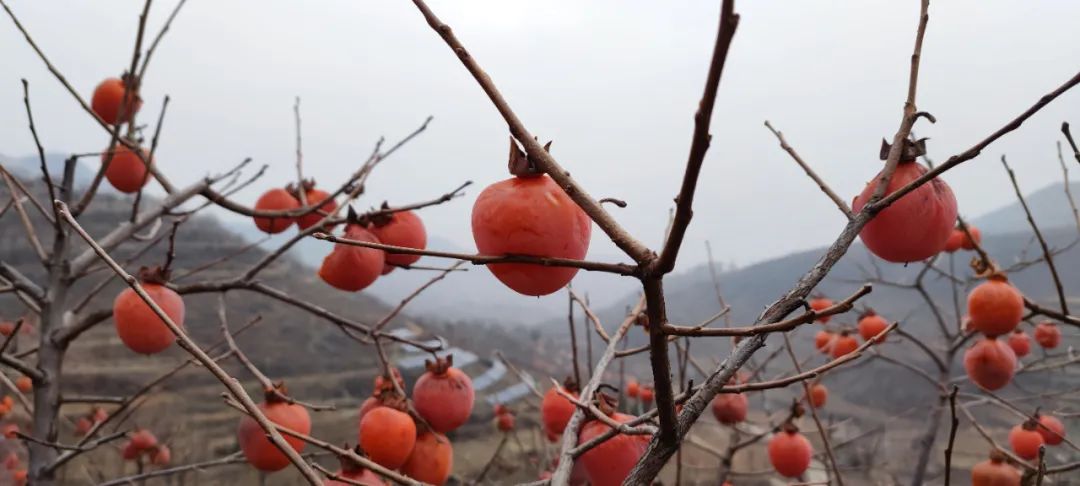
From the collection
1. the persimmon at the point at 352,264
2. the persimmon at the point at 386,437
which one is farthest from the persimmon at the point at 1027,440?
the persimmon at the point at 352,264

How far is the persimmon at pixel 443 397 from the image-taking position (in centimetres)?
169

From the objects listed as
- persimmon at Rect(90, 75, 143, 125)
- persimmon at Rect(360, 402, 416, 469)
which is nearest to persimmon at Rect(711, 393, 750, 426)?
persimmon at Rect(360, 402, 416, 469)

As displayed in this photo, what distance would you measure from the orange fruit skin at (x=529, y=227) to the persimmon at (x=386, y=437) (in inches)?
36.0

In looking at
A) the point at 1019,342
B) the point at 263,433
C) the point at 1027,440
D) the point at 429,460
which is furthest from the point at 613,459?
the point at 1019,342

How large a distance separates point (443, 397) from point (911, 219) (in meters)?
1.25

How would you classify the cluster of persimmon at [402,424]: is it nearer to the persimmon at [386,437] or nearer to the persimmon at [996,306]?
the persimmon at [386,437]

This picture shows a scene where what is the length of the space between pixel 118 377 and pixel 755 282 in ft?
52.4

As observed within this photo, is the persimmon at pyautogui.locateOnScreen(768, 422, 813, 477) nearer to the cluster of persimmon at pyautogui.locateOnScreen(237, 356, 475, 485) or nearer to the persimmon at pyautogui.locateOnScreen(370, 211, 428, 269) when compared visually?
the cluster of persimmon at pyautogui.locateOnScreen(237, 356, 475, 485)

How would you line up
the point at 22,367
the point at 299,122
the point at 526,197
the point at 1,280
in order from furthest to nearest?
the point at 299,122
the point at 1,280
the point at 22,367
the point at 526,197

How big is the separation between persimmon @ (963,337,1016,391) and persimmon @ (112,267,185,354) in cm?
299

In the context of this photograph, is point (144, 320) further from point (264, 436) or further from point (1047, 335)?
point (1047, 335)

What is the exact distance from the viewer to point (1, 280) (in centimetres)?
198

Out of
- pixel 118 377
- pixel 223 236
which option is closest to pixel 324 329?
pixel 118 377

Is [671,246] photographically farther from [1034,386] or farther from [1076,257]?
[1076,257]
